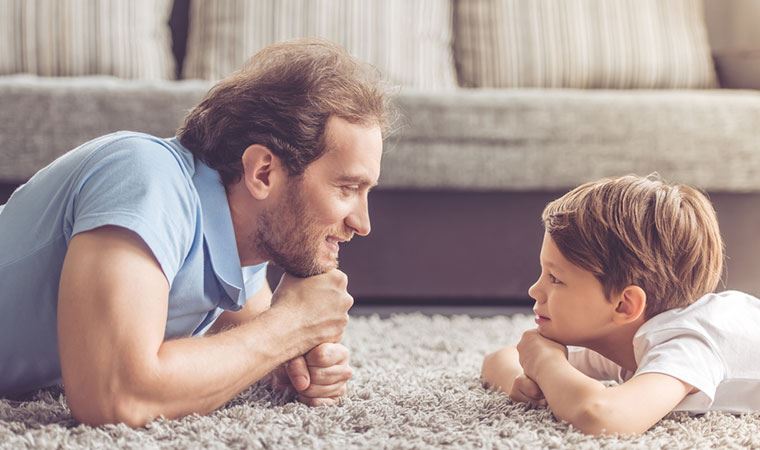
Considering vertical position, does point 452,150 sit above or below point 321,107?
below

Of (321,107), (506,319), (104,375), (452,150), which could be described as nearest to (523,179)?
(452,150)

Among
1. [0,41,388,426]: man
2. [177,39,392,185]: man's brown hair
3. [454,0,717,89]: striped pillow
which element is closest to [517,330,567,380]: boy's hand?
[0,41,388,426]: man

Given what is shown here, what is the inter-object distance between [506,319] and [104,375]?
110 centimetres

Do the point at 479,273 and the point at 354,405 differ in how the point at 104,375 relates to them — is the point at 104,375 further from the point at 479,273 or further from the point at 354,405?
the point at 479,273

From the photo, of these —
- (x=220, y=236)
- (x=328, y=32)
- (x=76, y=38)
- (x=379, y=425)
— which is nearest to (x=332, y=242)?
(x=220, y=236)

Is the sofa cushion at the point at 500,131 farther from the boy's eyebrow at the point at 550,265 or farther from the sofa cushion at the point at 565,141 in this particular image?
the boy's eyebrow at the point at 550,265

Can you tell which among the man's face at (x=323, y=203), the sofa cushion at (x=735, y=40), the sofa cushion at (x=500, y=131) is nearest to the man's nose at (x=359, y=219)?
the man's face at (x=323, y=203)

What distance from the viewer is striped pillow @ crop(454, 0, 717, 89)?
2414mm

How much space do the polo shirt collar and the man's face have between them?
0.23ft

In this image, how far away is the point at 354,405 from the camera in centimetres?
118

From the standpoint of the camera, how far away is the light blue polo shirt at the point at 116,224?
1.01 m

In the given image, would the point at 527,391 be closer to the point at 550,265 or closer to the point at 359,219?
the point at 550,265

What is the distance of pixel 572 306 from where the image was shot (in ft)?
3.92

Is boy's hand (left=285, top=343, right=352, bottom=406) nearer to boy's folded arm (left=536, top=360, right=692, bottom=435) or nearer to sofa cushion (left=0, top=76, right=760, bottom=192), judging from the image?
boy's folded arm (left=536, top=360, right=692, bottom=435)
